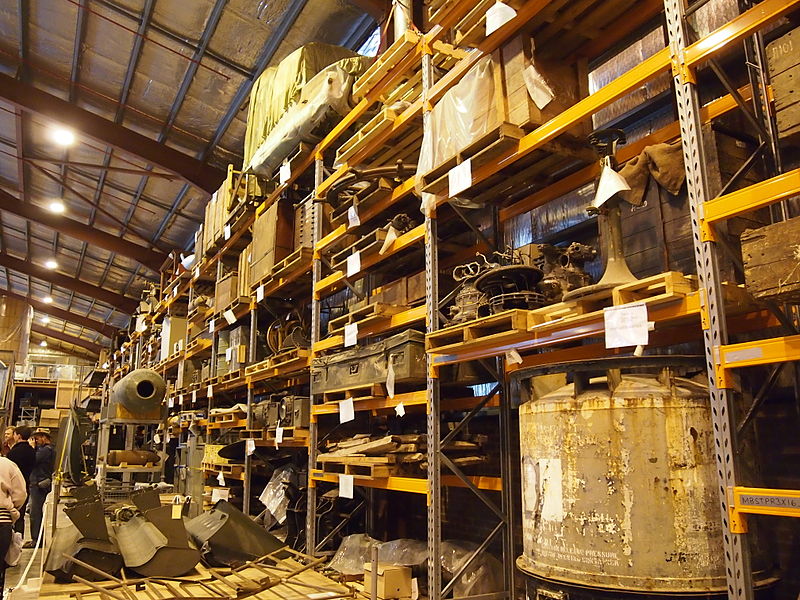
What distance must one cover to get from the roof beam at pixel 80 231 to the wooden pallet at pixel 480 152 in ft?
51.1

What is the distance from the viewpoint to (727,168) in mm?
3588

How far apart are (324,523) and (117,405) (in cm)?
537

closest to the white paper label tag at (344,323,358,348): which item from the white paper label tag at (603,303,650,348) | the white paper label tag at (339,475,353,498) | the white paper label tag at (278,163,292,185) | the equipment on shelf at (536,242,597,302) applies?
the white paper label tag at (339,475,353,498)

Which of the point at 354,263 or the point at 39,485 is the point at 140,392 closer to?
the point at 39,485

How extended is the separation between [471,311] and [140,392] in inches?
317

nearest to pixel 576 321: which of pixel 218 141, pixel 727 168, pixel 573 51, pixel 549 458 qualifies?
pixel 549 458

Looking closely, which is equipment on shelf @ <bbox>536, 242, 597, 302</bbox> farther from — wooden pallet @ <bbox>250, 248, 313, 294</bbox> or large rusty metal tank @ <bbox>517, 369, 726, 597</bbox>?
wooden pallet @ <bbox>250, 248, 313, 294</bbox>

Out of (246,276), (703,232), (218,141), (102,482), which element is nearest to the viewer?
(703,232)

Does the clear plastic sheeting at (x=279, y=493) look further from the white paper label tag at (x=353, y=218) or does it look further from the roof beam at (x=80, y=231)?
the roof beam at (x=80, y=231)

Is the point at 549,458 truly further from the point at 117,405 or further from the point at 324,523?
the point at 117,405

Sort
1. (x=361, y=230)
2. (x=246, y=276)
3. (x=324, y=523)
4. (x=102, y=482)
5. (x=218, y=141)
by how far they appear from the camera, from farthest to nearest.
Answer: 1. (x=218, y=141)
2. (x=102, y=482)
3. (x=246, y=276)
4. (x=324, y=523)
5. (x=361, y=230)

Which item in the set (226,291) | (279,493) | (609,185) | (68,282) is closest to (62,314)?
(68,282)

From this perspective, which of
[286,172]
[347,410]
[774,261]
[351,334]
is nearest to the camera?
[774,261]

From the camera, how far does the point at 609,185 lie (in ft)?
11.3
